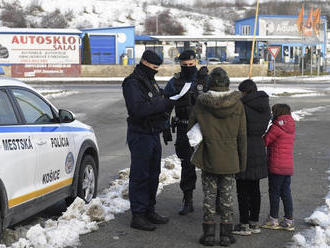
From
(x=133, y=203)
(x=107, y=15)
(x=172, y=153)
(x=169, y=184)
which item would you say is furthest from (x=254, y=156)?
(x=107, y=15)

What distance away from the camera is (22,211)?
571 cm

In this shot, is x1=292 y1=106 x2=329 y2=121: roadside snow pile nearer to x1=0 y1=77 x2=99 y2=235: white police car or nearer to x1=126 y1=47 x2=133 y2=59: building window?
x1=0 y1=77 x2=99 y2=235: white police car

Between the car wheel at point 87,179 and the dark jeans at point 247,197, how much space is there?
2.17 meters

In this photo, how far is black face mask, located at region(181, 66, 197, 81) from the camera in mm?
6594

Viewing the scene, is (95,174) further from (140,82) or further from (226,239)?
(226,239)

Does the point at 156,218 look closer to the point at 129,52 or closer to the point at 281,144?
the point at 281,144

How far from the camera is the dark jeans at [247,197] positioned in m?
5.89

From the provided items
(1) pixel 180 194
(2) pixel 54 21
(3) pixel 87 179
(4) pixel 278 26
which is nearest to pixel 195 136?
(3) pixel 87 179

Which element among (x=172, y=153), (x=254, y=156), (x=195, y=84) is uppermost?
(x=195, y=84)

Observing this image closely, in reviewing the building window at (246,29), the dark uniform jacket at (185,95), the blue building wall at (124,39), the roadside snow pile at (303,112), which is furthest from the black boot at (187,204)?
the building window at (246,29)

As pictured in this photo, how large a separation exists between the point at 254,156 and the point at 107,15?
152020 millimetres

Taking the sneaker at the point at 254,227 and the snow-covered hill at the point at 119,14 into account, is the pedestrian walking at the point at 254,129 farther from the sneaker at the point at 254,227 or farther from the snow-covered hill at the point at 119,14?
the snow-covered hill at the point at 119,14

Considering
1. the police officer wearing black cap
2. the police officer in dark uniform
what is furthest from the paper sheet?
the police officer wearing black cap

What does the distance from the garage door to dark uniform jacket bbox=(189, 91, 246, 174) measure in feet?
160
